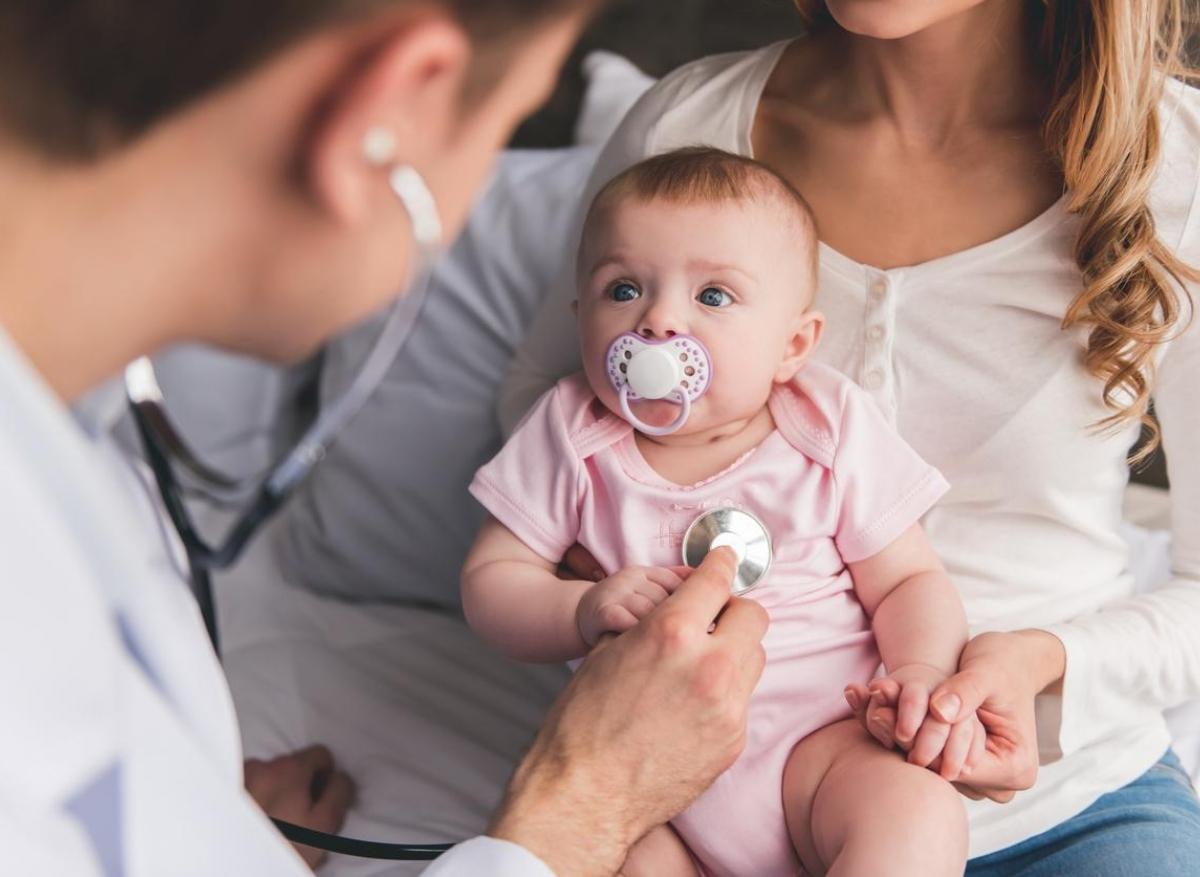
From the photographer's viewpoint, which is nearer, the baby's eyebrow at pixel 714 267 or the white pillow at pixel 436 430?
the baby's eyebrow at pixel 714 267

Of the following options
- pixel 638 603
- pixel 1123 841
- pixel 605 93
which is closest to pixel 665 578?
pixel 638 603

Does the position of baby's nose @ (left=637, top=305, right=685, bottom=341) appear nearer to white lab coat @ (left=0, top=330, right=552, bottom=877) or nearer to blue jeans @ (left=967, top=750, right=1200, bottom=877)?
white lab coat @ (left=0, top=330, right=552, bottom=877)

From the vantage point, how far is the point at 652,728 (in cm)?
107

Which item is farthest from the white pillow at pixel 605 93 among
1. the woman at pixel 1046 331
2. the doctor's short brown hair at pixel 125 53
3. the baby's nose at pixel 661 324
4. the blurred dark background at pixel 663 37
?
the doctor's short brown hair at pixel 125 53

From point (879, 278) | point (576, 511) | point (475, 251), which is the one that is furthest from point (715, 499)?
point (475, 251)

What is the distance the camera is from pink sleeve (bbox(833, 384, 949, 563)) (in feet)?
3.87

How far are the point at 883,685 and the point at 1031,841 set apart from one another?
310 mm

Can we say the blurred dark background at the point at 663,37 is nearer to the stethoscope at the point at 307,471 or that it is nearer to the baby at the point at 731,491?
the baby at the point at 731,491

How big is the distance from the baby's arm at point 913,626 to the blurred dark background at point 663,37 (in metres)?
0.82

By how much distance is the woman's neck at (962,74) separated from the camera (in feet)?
4.25

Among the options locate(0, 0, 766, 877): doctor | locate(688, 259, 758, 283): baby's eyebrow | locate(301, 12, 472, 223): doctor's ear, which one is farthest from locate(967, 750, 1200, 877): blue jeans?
locate(301, 12, 472, 223): doctor's ear

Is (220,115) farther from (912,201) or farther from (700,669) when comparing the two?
(912,201)

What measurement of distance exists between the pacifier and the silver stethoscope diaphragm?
0.09 meters

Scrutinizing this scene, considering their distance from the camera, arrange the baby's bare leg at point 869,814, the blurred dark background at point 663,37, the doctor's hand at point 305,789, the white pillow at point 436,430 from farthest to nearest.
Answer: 1. the blurred dark background at point 663,37
2. the white pillow at point 436,430
3. the doctor's hand at point 305,789
4. the baby's bare leg at point 869,814
